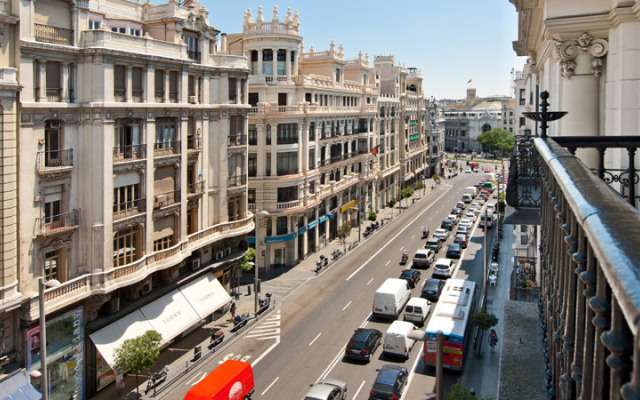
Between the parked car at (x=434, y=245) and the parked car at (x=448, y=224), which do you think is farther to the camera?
the parked car at (x=448, y=224)

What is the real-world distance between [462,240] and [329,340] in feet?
113

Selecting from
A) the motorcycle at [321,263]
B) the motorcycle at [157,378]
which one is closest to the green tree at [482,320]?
the motorcycle at [157,378]

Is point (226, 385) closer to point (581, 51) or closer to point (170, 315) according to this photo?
point (170, 315)

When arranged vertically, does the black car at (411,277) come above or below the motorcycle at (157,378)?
above

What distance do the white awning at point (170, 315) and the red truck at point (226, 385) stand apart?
614 cm

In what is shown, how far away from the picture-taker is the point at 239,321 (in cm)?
4084

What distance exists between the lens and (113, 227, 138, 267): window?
32.2 metres

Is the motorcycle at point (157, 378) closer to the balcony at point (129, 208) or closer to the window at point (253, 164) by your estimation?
the balcony at point (129, 208)

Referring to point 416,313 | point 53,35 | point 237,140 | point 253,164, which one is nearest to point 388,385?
point 416,313

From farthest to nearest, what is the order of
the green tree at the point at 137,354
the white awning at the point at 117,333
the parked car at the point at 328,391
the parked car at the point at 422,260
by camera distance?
the parked car at the point at 422,260
the white awning at the point at 117,333
the green tree at the point at 137,354
the parked car at the point at 328,391

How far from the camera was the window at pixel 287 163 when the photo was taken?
188 feet

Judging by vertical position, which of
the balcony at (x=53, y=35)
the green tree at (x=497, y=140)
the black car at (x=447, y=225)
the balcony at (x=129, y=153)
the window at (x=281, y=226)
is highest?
the green tree at (x=497, y=140)

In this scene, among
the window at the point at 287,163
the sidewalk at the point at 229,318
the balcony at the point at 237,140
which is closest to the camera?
the sidewalk at the point at 229,318

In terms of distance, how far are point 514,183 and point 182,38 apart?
30.5m
